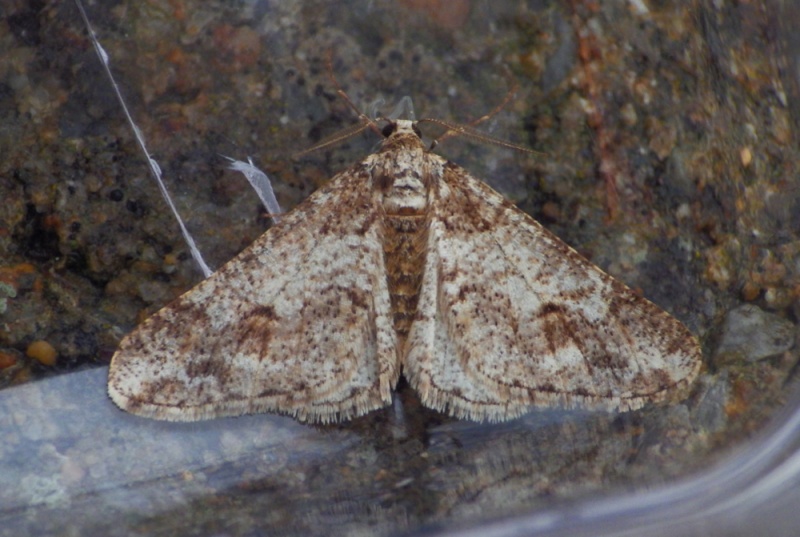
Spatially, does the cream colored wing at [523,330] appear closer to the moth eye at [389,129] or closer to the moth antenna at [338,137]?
the moth eye at [389,129]

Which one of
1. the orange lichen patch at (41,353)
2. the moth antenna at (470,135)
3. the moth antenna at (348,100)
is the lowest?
the orange lichen patch at (41,353)

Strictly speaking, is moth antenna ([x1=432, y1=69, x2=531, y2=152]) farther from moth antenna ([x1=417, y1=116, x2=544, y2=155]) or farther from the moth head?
the moth head

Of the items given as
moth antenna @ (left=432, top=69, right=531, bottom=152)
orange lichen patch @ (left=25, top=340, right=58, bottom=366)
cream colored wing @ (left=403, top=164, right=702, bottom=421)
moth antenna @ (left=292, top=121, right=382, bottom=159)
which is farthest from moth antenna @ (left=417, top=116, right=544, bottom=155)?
orange lichen patch @ (left=25, top=340, right=58, bottom=366)

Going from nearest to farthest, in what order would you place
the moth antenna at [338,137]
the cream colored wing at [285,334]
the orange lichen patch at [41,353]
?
the cream colored wing at [285,334] < the orange lichen patch at [41,353] < the moth antenna at [338,137]

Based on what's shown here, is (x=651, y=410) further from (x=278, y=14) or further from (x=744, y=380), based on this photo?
(x=278, y=14)

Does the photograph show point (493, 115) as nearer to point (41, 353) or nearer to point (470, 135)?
point (470, 135)

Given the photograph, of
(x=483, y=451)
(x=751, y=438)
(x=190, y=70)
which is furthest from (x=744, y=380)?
(x=190, y=70)

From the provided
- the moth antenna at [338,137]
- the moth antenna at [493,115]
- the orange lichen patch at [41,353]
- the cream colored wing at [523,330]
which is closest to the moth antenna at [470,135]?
the moth antenna at [493,115]

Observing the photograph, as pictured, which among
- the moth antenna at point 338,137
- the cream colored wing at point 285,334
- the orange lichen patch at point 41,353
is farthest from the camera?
the moth antenna at point 338,137
